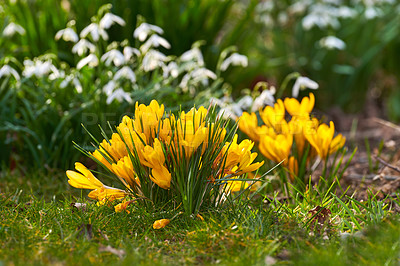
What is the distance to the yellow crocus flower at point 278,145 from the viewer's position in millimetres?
2443

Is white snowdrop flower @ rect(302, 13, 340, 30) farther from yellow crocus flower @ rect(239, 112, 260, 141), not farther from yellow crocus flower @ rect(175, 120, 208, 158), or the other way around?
yellow crocus flower @ rect(175, 120, 208, 158)

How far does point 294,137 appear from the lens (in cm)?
256

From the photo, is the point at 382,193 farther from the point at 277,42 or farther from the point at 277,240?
the point at 277,42

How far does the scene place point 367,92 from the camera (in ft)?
16.6

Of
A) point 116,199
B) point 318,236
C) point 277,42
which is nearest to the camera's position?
point 318,236

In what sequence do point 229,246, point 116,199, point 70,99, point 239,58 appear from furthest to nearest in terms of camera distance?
point 239,58
point 70,99
point 116,199
point 229,246

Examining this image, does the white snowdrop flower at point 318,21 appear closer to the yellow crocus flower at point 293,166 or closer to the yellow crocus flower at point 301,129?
the yellow crocus flower at point 301,129

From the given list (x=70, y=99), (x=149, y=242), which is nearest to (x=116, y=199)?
(x=149, y=242)

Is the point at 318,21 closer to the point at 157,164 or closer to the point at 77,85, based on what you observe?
the point at 77,85

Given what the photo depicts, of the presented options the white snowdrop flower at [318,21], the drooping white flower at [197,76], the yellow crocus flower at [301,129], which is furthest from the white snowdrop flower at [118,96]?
the white snowdrop flower at [318,21]

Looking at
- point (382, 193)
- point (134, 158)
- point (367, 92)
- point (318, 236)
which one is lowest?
point (367, 92)

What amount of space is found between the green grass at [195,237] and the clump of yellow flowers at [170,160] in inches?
2.9

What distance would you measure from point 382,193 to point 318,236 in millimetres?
722

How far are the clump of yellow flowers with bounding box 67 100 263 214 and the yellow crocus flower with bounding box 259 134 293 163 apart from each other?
1.55ft
